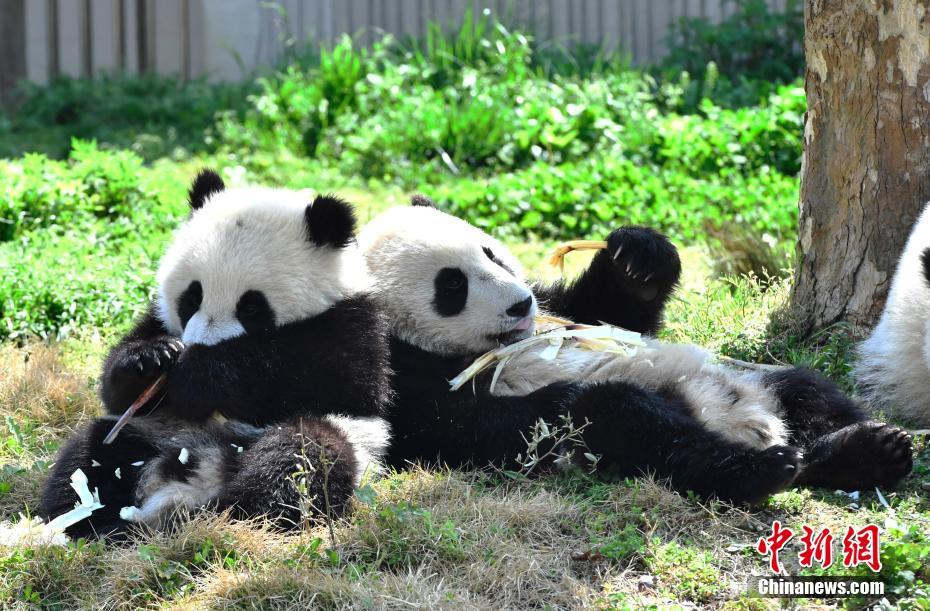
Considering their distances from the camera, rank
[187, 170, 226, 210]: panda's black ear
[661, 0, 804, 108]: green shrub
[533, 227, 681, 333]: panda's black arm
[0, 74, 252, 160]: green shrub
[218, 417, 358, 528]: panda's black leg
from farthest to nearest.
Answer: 1. [661, 0, 804, 108]: green shrub
2. [0, 74, 252, 160]: green shrub
3. [533, 227, 681, 333]: panda's black arm
4. [187, 170, 226, 210]: panda's black ear
5. [218, 417, 358, 528]: panda's black leg

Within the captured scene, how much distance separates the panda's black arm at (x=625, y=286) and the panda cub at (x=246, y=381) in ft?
3.46

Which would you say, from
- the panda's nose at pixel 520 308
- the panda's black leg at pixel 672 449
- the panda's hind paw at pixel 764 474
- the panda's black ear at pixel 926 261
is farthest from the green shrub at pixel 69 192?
the panda's black ear at pixel 926 261

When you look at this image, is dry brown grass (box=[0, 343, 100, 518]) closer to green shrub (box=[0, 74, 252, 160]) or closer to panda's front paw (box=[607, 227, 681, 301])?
panda's front paw (box=[607, 227, 681, 301])

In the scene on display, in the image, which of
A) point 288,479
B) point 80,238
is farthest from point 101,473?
point 80,238

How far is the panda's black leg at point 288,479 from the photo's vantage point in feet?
10.2

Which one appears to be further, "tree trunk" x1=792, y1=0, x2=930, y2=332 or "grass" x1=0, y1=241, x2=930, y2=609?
"tree trunk" x1=792, y1=0, x2=930, y2=332

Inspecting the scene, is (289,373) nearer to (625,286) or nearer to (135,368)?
(135,368)

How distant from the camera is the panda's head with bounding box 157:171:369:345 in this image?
3422 millimetres

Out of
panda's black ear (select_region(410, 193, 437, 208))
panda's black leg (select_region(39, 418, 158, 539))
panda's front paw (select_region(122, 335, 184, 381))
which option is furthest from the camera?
panda's black ear (select_region(410, 193, 437, 208))

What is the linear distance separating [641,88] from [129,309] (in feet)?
16.4

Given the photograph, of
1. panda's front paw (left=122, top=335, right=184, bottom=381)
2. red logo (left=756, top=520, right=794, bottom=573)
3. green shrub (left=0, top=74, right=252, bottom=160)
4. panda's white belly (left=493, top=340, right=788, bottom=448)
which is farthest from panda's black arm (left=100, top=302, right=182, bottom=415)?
green shrub (left=0, top=74, right=252, bottom=160)

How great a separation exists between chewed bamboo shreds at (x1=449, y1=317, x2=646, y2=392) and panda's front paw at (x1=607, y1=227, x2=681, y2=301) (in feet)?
0.76

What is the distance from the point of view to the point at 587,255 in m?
6.59

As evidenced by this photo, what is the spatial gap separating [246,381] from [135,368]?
0.35m
